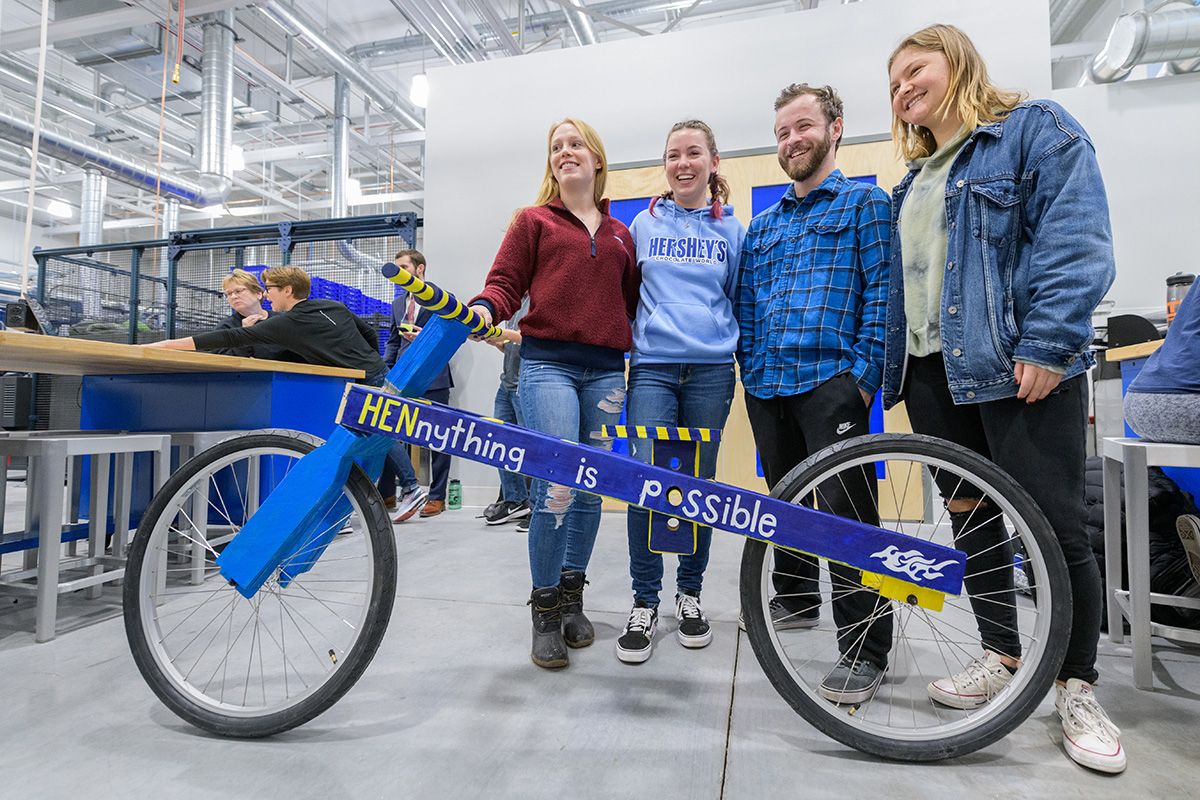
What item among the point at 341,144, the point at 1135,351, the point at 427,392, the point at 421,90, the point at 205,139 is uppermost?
the point at 341,144

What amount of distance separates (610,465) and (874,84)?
3.56 meters

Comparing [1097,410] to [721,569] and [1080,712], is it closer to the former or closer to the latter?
[721,569]

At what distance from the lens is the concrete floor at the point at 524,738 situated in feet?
3.35

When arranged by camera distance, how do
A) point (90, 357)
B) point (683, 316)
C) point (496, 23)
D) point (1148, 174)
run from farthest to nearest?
point (496, 23)
point (1148, 174)
point (90, 357)
point (683, 316)

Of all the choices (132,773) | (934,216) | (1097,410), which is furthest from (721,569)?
(1097,410)

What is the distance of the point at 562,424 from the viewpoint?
1.50 m

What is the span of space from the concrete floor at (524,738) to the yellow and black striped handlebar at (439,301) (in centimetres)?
87

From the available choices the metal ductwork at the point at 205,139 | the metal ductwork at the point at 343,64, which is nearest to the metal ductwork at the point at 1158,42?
the metal ductwork at the point at 343,64

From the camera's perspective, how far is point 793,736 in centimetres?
120

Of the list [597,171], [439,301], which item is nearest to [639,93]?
[597,171]

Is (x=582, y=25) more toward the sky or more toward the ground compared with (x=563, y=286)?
more toward the sky

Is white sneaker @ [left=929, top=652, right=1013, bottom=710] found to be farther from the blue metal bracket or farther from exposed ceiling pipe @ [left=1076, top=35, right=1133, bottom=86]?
exposed ceiling pipe @ [left=1076, top=35, right=1133, bottom=86]

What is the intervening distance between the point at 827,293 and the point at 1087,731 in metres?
1.04

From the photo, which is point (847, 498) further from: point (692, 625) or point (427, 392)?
point (427, 392)
